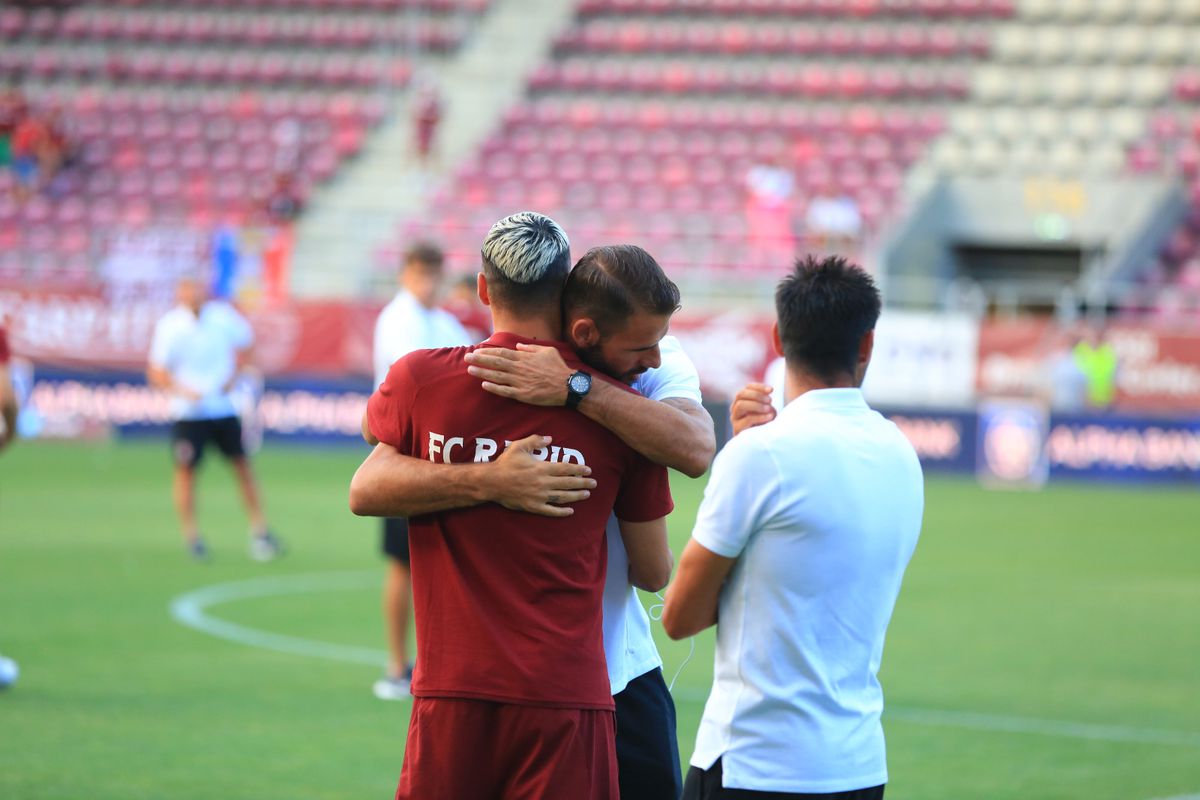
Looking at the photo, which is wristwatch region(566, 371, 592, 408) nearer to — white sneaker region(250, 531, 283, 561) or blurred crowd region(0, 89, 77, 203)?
white sneaker region(250, 531, 283, 561)

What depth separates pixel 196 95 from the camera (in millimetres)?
36125

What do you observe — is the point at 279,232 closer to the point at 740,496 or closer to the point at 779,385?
the point at 779,385

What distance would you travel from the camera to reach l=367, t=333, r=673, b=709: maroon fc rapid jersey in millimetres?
3730

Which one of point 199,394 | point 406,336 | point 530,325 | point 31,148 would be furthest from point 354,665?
point 31,148

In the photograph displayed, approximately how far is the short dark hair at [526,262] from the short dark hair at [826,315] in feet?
1.64

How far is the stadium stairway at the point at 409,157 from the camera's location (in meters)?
30.2

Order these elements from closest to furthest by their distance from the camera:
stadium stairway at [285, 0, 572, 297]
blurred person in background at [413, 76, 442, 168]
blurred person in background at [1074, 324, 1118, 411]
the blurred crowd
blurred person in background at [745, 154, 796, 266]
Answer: blurred person in background at [1074, 324, 1118, 411] < blurred person in background at [745, 154, 796, 266] < stadium stairway at [285, 0, 572, 297] < blurred person in background at [413, 76, 442, 168] < the blurred crowd

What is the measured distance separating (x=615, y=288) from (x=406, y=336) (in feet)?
16.9

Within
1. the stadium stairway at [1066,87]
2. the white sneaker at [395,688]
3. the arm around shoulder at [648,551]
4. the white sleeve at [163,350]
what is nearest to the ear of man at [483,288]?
the arm around shoulder at [648,551]

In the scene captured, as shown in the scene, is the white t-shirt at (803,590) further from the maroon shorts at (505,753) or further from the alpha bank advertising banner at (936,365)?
the alpha bank advertising banner at (936,365)

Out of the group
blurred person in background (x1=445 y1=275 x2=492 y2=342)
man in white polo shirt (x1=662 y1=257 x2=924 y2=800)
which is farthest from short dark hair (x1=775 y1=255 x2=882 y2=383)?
blurred person in background (x1=445 y1=275 x2=492 y2=342)

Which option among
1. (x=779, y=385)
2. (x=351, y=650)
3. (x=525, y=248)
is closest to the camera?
(x=525, y=248)

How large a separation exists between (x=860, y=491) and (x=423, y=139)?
29.0 metres

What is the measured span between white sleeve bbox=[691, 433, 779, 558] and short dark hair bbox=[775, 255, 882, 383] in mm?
254
